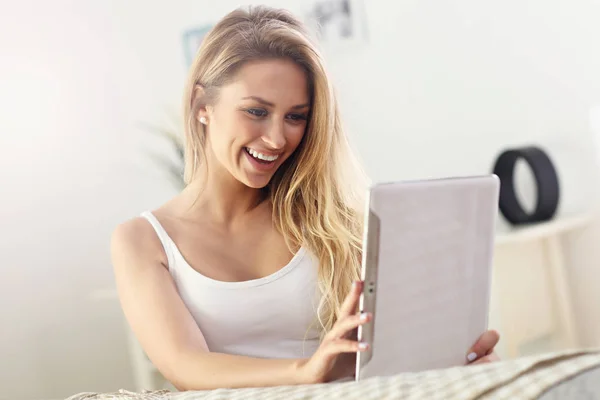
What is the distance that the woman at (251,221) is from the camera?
4.34 ft

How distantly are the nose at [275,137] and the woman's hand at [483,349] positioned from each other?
1.52ft

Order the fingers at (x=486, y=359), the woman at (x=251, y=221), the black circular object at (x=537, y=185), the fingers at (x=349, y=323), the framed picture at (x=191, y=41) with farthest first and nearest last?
the framed picture at (x=191, y=41), the black circular object at (x=537, y=185), the woman at (x=251, y=221), the fingers at (x=486, y=359), the fingers at (x=349, y=323)

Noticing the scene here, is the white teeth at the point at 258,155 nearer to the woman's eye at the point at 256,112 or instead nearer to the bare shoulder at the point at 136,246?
the woman's eye at the point at 256,112

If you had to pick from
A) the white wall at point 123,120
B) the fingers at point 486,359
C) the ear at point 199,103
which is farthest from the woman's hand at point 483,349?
the white wall at point 123,120

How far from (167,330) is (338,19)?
1.78 meters

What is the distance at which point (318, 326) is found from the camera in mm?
1419

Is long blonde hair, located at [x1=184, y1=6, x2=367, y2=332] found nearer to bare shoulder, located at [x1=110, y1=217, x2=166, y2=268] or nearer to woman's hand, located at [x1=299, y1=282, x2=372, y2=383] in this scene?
bare shoulder, located at [x1=110, y1=217, x2=166, y2=268]

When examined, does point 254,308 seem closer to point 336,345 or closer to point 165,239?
point 165,239

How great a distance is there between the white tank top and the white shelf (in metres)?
1.14

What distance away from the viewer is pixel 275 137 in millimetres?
1398

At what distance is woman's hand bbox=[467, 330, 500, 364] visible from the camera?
1.16m

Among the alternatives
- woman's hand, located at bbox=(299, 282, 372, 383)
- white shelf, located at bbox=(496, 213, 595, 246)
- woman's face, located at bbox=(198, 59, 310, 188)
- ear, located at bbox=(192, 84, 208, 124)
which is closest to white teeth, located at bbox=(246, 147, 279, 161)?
woman's face, located at bbox=(198, 59, 310, 188)

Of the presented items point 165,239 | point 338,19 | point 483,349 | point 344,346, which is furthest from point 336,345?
point 338,19

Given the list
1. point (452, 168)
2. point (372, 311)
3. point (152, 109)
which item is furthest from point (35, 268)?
point (372, 311)
